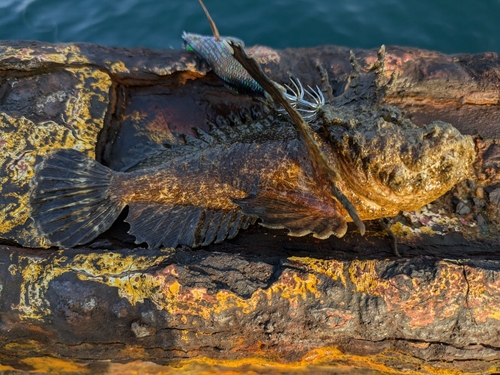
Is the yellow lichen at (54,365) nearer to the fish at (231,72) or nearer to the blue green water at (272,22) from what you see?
the fish at (231,72)

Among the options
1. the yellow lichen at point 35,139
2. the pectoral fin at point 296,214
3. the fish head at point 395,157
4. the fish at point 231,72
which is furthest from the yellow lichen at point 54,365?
the fish at point 231,72

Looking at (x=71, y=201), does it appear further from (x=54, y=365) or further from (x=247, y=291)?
(x=247, y=291)

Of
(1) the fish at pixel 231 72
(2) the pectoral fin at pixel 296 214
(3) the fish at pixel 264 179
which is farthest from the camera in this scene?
(1) the fish at pixel 231 72

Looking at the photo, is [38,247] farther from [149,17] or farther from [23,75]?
[149,17]

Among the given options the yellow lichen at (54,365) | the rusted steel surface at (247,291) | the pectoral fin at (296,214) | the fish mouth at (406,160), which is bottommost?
the yellow lichen at (54,365)

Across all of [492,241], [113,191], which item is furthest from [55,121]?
[492,241]

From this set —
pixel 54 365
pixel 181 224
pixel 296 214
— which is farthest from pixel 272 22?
pixel 54 365
